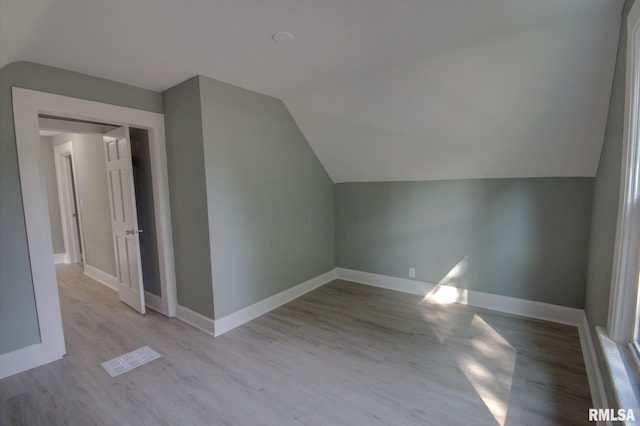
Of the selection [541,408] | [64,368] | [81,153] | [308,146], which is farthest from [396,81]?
[81,153]

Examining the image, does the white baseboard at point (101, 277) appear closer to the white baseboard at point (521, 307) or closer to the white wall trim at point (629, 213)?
the white baseboard at point (521, 307)

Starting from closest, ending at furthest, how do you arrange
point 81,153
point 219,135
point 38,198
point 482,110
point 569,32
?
point 569,32 → point 38,198 → point 482,110 → point 219,135 → point 81,153

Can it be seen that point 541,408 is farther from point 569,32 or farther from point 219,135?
point 219,135

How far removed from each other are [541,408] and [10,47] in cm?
400

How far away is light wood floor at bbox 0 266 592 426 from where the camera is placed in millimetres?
1827

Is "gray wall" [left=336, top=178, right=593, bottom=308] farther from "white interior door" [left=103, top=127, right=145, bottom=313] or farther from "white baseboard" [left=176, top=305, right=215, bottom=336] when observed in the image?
"white interior door" [left=103, top=127, right=145, bottom=313]

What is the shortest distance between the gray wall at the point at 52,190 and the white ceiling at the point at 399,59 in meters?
4.11

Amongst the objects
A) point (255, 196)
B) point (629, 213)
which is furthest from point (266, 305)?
point (629, 213)

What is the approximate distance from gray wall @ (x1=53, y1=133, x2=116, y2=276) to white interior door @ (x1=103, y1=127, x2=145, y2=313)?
720 mm

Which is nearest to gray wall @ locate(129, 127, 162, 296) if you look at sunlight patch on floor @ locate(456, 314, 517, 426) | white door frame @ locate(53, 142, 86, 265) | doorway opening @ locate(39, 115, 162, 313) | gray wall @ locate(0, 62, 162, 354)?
doorway opening @ locate(39, 115, 162, 313)

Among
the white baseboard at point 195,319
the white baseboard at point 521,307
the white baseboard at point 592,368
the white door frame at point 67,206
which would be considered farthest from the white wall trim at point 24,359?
the white baseboard at point 592,368

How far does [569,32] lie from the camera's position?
1762 mm

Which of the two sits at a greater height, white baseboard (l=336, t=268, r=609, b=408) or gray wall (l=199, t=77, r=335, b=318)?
gray wall (l=199, t=77, r=335, b=318)

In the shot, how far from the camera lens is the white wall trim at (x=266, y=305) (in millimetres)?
2865
